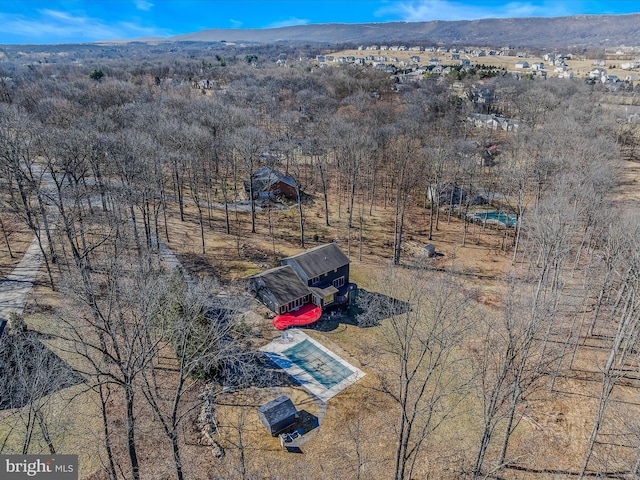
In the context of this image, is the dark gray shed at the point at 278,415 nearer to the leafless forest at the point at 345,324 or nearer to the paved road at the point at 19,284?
the leafless forest at the point at 345,324

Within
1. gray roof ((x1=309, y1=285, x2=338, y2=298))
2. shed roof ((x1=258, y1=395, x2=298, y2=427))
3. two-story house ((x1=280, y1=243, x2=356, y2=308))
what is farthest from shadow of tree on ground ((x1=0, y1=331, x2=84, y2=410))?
gray roof ((x1=309, y1=285, x2=338, y2=298))

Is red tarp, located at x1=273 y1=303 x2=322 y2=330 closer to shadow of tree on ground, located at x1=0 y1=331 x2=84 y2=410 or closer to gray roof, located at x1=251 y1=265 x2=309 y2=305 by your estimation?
gray roof, located at x1=251 y1=265 x2=309 y2=305

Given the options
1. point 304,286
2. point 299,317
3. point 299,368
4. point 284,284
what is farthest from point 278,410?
point 304,286

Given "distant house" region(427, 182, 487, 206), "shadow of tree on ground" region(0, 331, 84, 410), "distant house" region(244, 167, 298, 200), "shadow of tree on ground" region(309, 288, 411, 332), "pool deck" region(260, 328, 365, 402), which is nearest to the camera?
"shadow of tree on ground" region(0, 331, 84, 410)

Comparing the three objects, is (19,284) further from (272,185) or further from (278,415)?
(272,185)

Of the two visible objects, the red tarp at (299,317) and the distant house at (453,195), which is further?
the distant house at (453,195)
